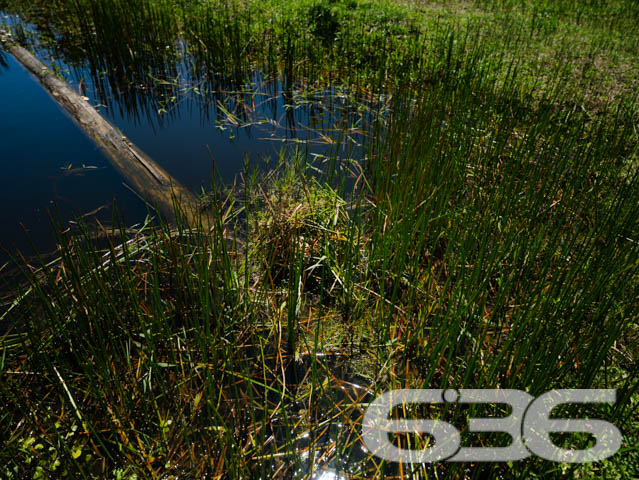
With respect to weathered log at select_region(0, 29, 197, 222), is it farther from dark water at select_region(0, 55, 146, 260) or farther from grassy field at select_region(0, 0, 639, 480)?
grassy field at select_region(0, 0, 639, 480)

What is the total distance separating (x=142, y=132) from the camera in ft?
10.8

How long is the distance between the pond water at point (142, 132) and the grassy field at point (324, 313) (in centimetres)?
18

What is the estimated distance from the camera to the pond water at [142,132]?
248 centimetres

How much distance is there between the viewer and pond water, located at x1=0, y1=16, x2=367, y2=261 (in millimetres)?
2477

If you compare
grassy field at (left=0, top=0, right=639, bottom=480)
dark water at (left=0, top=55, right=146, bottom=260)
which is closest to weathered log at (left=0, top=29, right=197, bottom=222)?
dark water at (left=0, top=55, right=146, bottom=260)

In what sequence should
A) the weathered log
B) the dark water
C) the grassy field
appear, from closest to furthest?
the grassy field < the dark water < the weathered log

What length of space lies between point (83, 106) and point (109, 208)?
1216mm

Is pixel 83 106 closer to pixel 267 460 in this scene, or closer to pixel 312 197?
pixel 312 197

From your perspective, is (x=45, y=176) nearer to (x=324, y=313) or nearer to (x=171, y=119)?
(x=171, y=119)

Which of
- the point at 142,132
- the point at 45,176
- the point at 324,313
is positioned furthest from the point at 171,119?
the point at 324,313

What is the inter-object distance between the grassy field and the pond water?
181mm

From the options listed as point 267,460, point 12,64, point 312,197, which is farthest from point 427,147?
point 12,64

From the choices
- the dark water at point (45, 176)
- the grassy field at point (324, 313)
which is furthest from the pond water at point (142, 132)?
the grassy field at point (324, 313)

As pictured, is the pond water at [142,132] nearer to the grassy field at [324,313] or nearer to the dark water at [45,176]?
the dark water at [45,176]
